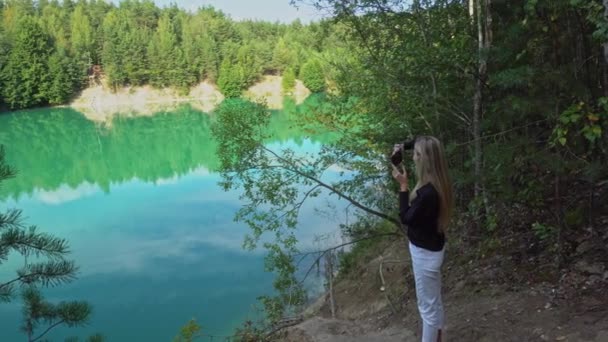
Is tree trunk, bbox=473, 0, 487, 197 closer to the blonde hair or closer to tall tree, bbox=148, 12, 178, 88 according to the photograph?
the blonde hair

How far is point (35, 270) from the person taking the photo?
348cm

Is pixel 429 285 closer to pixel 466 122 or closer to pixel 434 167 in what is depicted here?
pixel 434 167

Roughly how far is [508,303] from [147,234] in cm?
1372

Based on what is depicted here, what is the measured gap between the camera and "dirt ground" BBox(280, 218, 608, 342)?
12.4 ft

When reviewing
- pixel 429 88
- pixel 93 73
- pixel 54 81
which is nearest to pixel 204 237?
pixel 429 88

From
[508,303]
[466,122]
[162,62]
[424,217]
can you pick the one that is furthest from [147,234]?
[162,62]

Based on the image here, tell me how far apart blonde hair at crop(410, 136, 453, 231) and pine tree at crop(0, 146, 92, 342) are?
7.70ft

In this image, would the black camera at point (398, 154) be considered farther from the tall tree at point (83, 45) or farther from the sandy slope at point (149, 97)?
the tall tree at point (83, 45)

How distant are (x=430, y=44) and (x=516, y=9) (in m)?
1.39

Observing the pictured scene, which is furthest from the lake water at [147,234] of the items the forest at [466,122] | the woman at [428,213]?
the woman at [428,213]

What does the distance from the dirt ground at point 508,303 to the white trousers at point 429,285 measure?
0.86 meters

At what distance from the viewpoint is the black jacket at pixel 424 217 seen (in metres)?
3.04

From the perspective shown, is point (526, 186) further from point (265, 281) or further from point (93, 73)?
point (93, 73)

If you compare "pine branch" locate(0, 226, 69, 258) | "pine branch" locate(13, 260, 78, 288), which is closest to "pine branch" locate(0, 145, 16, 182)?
"pine branch" locate(0, 226, 69, 258)
